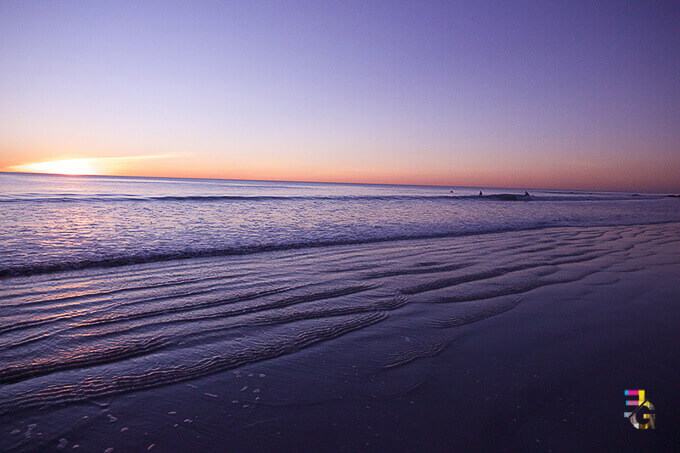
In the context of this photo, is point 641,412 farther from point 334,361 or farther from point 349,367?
point 334,361

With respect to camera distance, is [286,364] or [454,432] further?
[286,364]

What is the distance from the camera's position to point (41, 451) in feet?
A: 6.62

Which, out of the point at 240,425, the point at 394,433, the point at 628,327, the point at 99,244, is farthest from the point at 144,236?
the point at 628,327

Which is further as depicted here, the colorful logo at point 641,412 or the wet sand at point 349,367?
the colorful logo at point 641,412

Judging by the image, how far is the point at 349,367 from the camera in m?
3.01

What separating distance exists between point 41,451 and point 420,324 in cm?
344

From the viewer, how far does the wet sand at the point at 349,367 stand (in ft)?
7.11

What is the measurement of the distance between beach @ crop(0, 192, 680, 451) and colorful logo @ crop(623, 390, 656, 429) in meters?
0.05

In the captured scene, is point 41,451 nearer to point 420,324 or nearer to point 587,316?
point 420,324

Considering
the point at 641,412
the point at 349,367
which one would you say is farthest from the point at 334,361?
the point at 641,412

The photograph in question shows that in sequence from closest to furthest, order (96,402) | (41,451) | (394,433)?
(41,451) → (394,433) → (96,402)

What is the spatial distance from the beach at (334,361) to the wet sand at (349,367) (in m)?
0.02

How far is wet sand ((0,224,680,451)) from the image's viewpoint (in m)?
2.17

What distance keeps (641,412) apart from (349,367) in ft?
7.15
